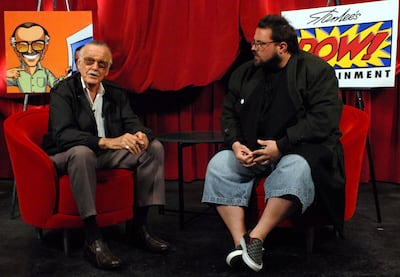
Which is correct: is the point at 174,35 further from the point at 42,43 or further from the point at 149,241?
the point at 149,241

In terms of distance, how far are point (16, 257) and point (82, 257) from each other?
0.29 metres

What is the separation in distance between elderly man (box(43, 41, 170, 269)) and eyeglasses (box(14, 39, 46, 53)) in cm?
72

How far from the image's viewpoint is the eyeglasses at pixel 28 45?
3000 millimetres

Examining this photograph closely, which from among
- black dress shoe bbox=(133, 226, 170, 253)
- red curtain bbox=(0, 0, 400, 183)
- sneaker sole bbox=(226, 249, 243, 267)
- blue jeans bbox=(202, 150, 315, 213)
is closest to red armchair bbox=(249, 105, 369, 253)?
blue jeans bbox=(202, 150, 315, 213)

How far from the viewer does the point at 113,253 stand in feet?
7.43

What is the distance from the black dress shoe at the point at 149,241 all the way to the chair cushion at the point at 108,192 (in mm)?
127

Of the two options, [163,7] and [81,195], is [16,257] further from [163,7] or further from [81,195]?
[163,7]

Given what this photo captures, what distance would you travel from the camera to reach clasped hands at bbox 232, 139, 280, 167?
2.13 meters

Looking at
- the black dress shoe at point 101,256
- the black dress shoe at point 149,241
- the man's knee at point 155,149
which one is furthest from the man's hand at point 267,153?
the black dress shoe at point 101,256

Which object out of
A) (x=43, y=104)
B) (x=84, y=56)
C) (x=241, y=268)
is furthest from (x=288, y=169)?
(x=43, y=104)

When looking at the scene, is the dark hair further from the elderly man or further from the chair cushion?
the chair cushion

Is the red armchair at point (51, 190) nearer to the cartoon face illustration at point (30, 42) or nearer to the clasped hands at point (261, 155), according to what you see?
the clasped hands at point (261, 155)

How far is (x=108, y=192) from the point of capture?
223 centimetres

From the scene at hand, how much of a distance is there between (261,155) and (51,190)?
879mm
